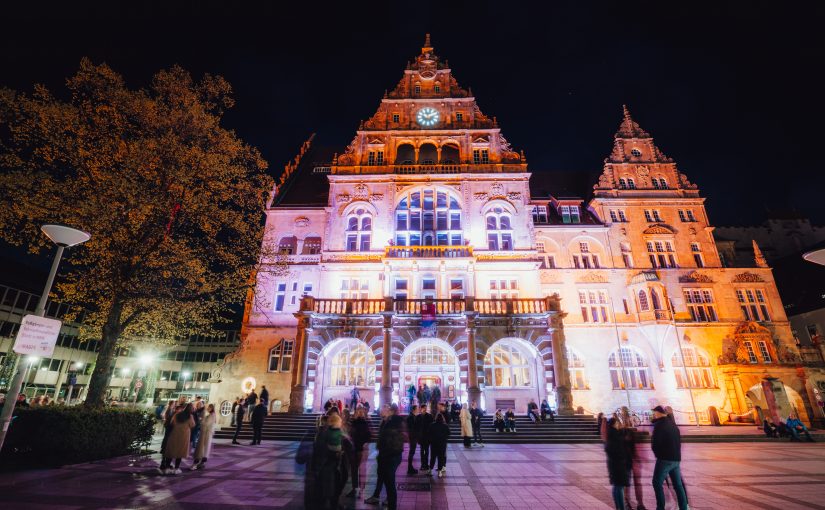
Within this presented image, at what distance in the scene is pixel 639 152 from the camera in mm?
35969

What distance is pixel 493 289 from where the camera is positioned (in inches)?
1154

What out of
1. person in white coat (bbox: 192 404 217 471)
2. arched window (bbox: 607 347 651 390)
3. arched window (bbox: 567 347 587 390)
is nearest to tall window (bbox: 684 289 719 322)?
arched window (bbox: 607 347 651 390)

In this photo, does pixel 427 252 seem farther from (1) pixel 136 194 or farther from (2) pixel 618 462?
(2) pixel 618 462

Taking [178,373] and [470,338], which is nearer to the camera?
[470,338]

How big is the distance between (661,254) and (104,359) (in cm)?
3762

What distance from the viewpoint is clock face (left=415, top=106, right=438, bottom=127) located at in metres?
34.3

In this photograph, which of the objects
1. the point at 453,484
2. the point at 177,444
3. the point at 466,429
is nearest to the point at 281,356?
the point at 466,429

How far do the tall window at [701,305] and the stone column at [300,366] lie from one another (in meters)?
29.8

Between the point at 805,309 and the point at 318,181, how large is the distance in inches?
1840

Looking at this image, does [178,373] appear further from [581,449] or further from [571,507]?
[571,507]

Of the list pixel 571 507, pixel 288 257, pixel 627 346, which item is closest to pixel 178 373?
pixel 288 257

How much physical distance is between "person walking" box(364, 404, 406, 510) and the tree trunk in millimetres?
11740

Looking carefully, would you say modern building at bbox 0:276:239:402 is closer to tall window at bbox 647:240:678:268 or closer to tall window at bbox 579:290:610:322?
tall window at bbox 579:290:610:322

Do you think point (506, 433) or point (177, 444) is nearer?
point (177, 444)
